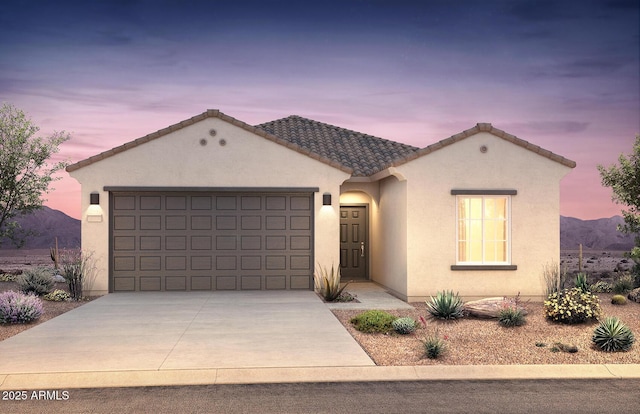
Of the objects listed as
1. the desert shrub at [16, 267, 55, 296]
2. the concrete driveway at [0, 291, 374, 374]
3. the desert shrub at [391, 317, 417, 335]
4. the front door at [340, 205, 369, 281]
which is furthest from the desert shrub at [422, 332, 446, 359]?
the desert shrub at [16, 267, 55, 296]

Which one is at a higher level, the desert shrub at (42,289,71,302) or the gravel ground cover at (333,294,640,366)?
the desert shrub at (42,289,71,302)

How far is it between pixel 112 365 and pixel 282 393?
2643 millimetres

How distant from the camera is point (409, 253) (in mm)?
14766

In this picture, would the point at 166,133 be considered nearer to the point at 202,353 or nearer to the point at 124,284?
the point at 124,284

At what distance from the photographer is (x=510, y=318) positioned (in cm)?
1125

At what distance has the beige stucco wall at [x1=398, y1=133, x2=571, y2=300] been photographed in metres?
14.8

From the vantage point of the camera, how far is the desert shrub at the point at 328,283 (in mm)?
14789

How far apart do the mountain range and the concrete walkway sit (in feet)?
185

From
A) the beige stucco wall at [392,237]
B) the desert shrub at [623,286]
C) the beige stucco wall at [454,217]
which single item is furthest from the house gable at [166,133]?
the desert shrub at [623,286]

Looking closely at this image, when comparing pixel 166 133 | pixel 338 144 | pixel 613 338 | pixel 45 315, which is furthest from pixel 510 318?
pixel 338 144

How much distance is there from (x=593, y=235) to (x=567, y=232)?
2.85 metres

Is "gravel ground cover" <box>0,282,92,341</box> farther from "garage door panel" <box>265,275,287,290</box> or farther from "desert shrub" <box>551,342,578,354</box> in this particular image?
"desert shrub" <box>551,342,578,354</box>

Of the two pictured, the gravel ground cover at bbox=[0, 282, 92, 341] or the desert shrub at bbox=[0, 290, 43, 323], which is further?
the desert shrub at bbox=[0, 290, 43, 323]

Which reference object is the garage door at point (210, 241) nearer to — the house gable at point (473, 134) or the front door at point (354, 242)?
the front door at point (354, 242)
